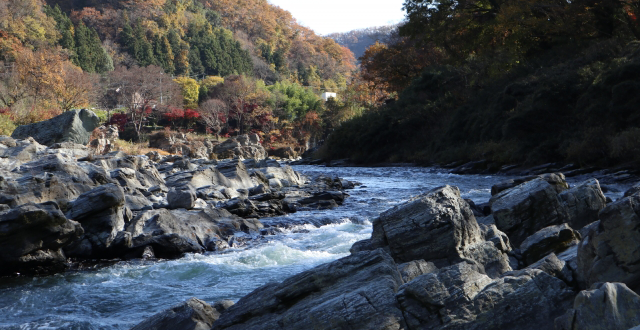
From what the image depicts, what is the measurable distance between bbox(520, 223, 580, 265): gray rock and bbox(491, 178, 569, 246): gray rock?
995 millimetres

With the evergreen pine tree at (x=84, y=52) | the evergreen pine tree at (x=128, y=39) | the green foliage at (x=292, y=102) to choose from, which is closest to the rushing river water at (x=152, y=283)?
the green foliage at (x=292, y=102)

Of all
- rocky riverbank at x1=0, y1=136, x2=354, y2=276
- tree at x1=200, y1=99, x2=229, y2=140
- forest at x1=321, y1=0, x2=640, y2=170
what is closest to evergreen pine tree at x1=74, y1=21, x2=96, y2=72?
tree at x1=200, y1=99, x2=229, y2=140

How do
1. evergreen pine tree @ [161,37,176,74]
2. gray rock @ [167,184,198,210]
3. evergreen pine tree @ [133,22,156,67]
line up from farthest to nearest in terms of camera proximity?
evergreen pine tree @ [161,37,176,74]
evergreen pine tree @ [133,22,156,67]
gray rock @ [167,184,198,210]

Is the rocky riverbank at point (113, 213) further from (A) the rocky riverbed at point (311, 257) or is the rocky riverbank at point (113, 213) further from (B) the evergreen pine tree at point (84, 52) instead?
(B) the evergreen pine tree at point (84, 52)

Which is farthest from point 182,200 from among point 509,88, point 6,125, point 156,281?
point 6,125

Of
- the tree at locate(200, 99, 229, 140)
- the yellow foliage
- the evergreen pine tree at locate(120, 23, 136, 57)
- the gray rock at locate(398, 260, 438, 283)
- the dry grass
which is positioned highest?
the evergreen pine tree at locate(120, 23, 136, 57)

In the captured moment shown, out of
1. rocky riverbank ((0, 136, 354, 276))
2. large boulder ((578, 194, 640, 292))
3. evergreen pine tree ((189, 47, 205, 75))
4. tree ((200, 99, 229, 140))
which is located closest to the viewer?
large boulder ((578, 194, 640, 292))

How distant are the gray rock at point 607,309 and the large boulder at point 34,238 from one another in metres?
6.59

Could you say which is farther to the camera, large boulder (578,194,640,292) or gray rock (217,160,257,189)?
gray rock (217,160,257,189)

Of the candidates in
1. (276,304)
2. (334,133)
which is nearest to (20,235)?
(276,304)

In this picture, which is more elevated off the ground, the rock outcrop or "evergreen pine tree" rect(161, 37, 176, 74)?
"evergreen pine tree" rect(161, 37, 176, 74)

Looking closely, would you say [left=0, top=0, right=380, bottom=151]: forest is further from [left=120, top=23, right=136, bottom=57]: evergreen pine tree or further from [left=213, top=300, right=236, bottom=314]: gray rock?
[left=213, top=300, right=236, bottom=314]: gray rock

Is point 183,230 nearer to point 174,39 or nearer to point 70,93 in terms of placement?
point 70,93

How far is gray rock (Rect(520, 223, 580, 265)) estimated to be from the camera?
5457mm
